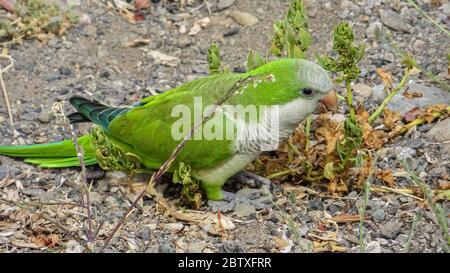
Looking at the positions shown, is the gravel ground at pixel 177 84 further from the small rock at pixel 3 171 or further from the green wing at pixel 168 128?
the green wing at pixel 168 128

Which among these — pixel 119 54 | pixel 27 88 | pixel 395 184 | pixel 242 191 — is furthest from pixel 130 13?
pixel 395 184

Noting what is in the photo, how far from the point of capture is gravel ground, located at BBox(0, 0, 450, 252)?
3951mm

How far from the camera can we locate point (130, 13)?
19.3 feet

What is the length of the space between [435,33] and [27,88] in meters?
2.79

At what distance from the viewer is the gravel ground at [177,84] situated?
3.95m

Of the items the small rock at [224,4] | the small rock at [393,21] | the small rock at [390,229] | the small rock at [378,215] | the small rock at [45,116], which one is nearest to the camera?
the small rock at [390,229]

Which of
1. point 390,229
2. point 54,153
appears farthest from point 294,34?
point 54,153

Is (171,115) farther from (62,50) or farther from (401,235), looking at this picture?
(62,50)

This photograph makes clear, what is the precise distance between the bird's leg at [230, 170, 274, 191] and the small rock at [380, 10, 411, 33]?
69.1 inches

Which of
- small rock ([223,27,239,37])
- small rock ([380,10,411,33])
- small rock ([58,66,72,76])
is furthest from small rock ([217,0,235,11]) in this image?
small rock ([58,66,72,76])

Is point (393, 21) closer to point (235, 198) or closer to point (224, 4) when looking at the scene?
point (224, 4)

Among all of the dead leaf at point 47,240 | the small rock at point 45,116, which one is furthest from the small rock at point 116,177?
the small rock at point 45,116

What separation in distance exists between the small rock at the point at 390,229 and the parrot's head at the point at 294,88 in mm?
696
